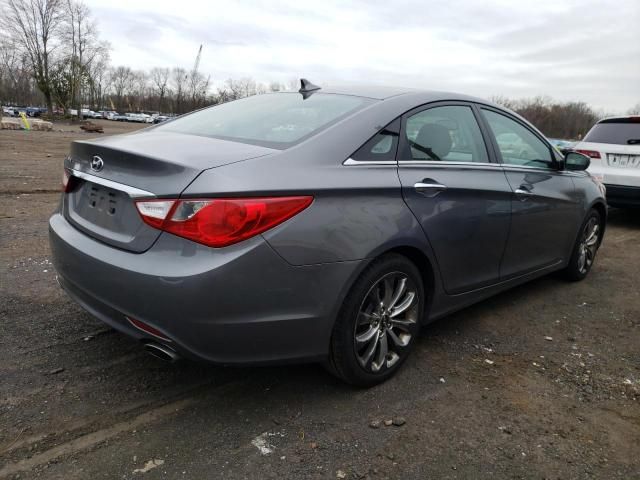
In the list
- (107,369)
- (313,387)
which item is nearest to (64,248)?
(107,369)

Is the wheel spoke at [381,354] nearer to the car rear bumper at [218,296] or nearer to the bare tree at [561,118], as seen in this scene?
the car rear bumper at [218,296]

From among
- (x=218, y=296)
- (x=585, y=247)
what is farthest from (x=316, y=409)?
(x=585, y=247)

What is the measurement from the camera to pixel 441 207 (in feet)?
9.57

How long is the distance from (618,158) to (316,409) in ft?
23.1

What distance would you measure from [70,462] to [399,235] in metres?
1.77

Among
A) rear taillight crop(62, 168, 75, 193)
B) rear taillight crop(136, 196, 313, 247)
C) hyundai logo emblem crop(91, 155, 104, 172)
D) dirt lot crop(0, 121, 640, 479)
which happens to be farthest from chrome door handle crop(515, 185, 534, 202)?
rear taillight crop(62, 168, 75, 193)

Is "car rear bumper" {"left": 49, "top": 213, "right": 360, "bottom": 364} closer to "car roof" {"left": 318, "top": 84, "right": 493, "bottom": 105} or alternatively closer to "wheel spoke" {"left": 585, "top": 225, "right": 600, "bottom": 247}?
"car roof" {"left": 318, "top": 84, "right": 493, "bottom": 105}

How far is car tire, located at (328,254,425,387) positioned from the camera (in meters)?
2.54

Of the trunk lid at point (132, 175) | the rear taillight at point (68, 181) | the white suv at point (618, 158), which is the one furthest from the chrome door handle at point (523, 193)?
the white suv at point (618, 158)

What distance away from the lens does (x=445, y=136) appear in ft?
10.4

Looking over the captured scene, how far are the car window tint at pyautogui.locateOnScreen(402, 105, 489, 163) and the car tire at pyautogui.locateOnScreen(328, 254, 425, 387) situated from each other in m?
0.66

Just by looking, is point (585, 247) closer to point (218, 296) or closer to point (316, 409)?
point (316, 409)

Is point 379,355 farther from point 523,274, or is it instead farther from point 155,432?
point 523,274

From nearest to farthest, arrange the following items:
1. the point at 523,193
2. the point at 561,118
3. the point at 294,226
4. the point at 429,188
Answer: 1. the point at 294,226
2. the point at 429,188
3. the point at 523,193
4. the point at 561,118
